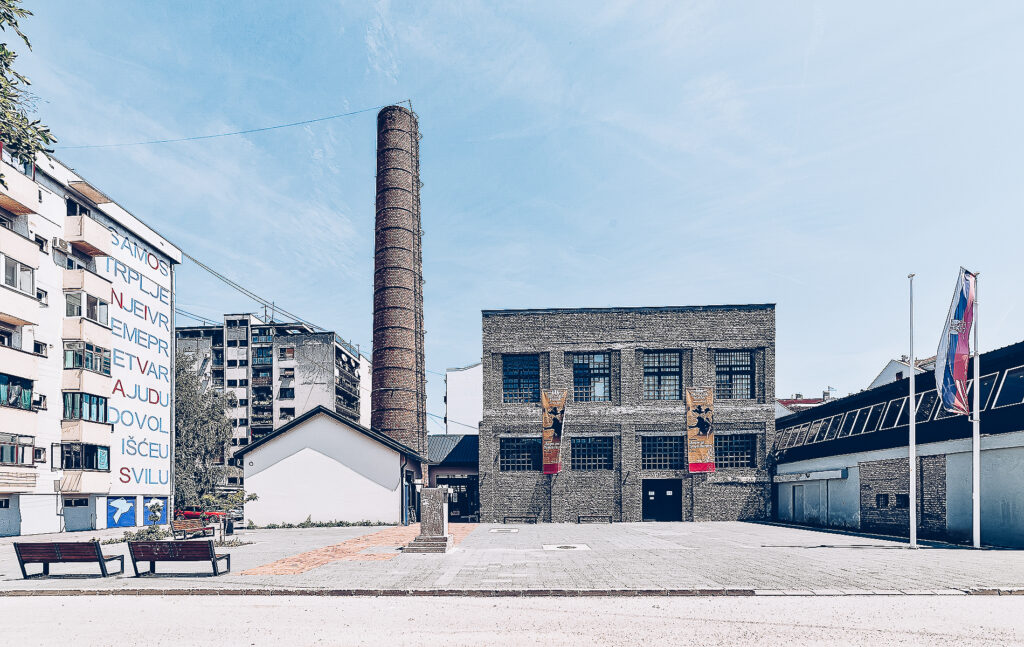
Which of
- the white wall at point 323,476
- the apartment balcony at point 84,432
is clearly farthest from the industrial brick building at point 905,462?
the apartment balcony at point 84,432

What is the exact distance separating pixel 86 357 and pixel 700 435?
31513 millimetres

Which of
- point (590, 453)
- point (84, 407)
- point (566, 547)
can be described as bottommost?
point (566, 547)

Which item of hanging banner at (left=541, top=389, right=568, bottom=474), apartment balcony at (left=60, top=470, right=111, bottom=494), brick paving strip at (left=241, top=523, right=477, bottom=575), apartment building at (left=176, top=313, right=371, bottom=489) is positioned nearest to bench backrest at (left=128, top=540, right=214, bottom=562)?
brick paving strip at (left=241, top=523, right=477, bottom=575)

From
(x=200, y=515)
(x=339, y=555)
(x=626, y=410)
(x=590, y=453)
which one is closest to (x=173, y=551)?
(x=339, y=555)

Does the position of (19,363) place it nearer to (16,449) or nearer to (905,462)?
(16,449)

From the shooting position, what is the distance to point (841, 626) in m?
10.0

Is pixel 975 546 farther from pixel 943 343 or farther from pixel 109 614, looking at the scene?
pixel 109 614

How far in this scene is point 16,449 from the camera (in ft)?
107

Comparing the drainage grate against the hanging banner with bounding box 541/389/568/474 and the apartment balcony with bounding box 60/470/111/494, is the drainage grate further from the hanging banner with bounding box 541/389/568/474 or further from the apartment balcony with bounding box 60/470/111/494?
the apartment balcony with bounding box 60/470/111/494

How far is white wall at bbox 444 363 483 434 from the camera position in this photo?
72062mm

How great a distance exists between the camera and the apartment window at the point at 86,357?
37.1m

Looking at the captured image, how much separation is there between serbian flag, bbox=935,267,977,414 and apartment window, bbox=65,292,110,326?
3740 cm

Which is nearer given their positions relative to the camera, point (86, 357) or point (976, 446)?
point (976, 446)

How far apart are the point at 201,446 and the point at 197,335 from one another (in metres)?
36.9
